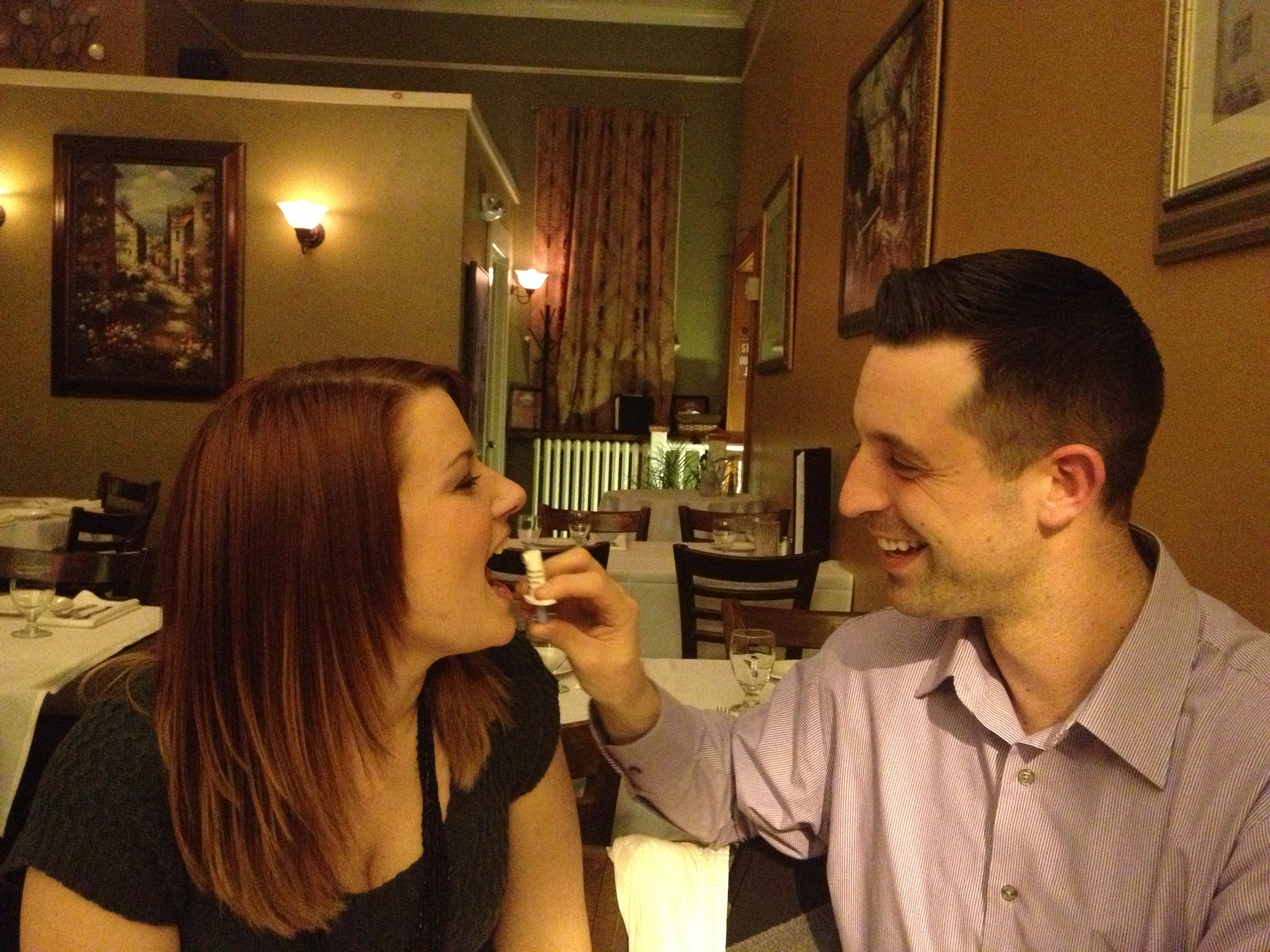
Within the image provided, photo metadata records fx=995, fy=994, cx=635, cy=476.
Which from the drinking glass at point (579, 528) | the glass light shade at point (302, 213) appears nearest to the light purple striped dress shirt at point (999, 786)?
the drinking glass at point (579, 528)

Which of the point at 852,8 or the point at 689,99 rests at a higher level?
the point at 689,99

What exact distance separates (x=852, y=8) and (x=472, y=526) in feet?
13.0

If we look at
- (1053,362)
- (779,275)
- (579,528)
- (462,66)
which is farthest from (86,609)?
(462,66)

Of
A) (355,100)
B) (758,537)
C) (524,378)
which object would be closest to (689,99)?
(524,378)

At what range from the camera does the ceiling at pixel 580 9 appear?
27.4 feet

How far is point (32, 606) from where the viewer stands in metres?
2.43

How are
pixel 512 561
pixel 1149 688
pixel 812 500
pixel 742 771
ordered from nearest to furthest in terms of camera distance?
pixel 1149 688
pixel 742 771
pixel 512 561
pixel 812 500

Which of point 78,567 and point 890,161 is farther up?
point 890,161

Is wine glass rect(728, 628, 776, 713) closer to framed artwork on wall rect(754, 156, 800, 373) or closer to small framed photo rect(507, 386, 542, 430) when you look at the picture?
framed artwork on wall rect(754, 156, 800, 373)

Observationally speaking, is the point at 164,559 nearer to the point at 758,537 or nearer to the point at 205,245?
the point at 758,537

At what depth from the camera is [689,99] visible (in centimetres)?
855

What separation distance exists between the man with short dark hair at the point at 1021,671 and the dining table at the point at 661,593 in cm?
224

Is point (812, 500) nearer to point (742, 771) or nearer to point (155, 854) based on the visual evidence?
point (742, 771)

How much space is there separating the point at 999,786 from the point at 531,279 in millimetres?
7599
